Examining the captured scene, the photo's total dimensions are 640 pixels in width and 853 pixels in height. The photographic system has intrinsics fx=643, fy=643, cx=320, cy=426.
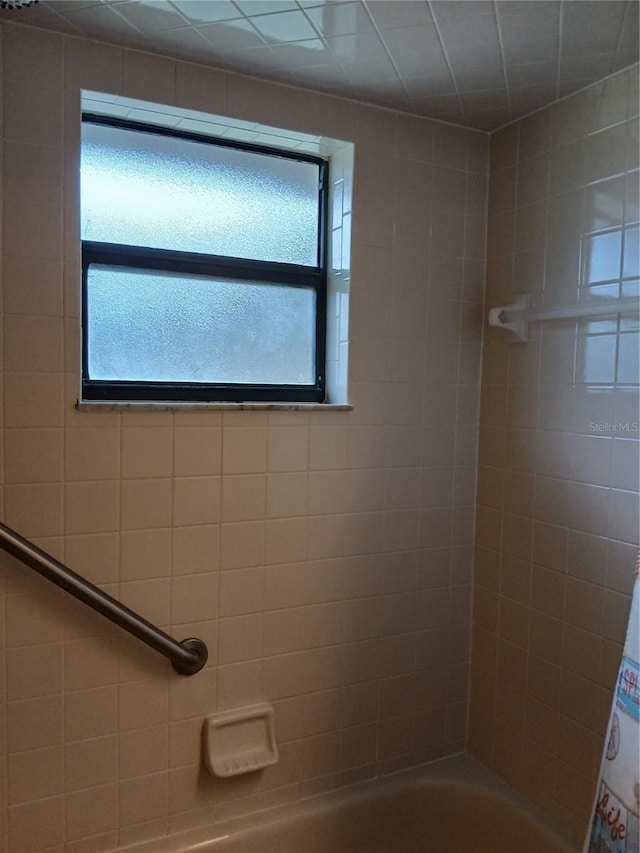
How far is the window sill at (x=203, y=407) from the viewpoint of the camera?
143cm

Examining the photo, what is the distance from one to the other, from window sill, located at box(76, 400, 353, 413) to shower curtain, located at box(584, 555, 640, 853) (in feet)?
2.77

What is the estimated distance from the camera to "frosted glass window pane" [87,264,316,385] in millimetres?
1557

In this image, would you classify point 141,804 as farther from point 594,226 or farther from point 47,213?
point 594,226

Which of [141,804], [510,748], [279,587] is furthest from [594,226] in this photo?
[141,804]

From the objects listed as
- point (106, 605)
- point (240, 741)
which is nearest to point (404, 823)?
point (240, 741)

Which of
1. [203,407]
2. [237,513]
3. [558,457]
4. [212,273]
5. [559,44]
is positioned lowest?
[237,513]

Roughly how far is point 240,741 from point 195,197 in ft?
4.55

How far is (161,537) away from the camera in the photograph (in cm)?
151

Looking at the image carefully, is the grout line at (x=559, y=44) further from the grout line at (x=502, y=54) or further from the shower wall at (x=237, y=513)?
the shower wall at (x=237, y=513)

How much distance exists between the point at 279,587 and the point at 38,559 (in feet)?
1.96

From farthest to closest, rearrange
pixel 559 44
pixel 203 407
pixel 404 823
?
pixel 404 823
pixel 203 407
pixel 559 44

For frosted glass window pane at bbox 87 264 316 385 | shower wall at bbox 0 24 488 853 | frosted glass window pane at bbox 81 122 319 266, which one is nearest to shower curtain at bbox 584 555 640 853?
shower wall at bbox 0 24 488 853

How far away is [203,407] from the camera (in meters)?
1.53

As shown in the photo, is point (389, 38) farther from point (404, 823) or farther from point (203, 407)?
point (404, 823)
